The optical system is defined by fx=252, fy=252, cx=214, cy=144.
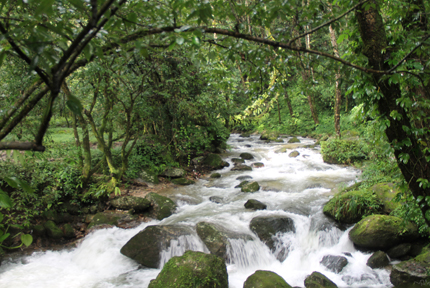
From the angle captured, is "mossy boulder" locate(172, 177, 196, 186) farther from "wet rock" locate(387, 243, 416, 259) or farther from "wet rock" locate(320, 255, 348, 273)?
"wet rock" locate(387, 243, 416, 259)

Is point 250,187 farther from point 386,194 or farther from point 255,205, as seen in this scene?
point 386,194

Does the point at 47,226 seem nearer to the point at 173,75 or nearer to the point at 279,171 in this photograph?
the point at 173,75

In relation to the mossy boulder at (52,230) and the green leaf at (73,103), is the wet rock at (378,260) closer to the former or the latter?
the green leaf at (73,103)

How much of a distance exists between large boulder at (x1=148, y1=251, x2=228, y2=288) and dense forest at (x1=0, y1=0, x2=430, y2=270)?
2.29m

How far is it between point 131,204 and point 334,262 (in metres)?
5.07

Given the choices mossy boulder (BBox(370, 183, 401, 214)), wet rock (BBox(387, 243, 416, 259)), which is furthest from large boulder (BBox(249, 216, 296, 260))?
mossy boulder (BBox(370, 183, 401, 214))

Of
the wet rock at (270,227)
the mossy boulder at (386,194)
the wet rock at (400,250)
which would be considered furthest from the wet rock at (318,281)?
the mossy boulder at (386,194)

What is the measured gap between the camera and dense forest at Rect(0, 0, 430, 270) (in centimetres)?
115

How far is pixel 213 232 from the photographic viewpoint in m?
5.52

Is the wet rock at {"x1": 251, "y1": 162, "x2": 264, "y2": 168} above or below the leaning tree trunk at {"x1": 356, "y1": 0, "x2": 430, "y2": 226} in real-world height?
below

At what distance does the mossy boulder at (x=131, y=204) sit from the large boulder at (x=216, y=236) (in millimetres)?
1938

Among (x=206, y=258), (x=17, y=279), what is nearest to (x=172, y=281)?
(x=206, y=258)

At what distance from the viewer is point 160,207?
A: 275 inches

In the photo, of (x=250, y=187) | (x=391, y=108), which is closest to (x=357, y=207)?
(x=250, y=187)
